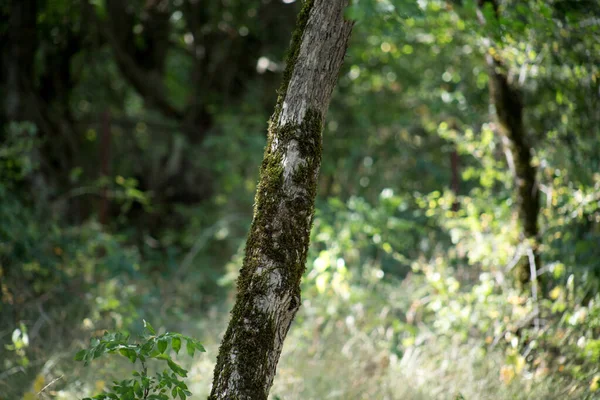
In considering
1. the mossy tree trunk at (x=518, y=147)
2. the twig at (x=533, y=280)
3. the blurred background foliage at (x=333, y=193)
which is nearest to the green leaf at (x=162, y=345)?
the blurred background foliage at (x=333, y=193)

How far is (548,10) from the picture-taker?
126 inches

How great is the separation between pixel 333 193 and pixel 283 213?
24.6 feet

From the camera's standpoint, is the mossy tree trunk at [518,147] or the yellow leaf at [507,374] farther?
the mossy tree trunk at [518,147]

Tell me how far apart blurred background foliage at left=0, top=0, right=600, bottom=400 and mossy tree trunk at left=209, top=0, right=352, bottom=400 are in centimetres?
34

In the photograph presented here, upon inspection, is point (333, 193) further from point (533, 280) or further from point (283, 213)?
point (283, 213)

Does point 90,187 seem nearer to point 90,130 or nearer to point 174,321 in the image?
point 90,130

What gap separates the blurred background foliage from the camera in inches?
154

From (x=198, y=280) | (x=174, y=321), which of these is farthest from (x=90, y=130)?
(x=174, y=321)

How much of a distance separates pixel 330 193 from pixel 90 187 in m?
3.80

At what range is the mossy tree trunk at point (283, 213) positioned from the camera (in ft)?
7.44

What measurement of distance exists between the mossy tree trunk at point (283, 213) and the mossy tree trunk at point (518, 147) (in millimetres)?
2185

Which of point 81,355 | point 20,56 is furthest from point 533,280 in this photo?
point 20,56

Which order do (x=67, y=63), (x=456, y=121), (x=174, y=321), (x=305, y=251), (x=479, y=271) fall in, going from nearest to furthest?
(x=305, y=251) < (x=479, y=271) < (x=174, y=321) < (x=456, y=121) < (x=67, y=63)

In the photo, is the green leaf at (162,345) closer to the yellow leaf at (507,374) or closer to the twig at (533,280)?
the yellow leaf at (507,374)
